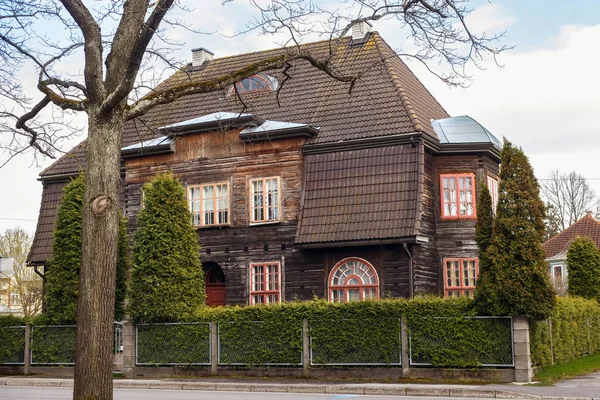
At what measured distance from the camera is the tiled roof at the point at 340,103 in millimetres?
27344

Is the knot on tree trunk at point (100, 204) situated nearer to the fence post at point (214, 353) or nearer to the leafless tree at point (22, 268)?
the fence post at point (214, 353)

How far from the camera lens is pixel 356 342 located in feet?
67.8

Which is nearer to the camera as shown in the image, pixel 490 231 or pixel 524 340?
pixel 524 340

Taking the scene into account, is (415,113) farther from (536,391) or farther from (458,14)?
(458,14)

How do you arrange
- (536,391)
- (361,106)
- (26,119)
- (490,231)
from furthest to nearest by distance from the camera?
(361,106) < (490,231) < (536,391) < (26,119)

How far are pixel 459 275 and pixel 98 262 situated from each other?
60.8ft

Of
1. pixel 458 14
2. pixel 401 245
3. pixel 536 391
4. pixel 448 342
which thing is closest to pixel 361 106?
pixel 401 245

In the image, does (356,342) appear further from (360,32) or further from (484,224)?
(360,32)

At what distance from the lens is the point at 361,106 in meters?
28.4

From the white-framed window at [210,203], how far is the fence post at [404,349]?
10483mm

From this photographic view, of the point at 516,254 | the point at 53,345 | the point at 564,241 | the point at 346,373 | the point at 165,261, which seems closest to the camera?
the point at 516,254

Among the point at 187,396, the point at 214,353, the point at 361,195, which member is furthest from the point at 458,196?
the point at 187,396

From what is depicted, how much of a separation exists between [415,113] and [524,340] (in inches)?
421

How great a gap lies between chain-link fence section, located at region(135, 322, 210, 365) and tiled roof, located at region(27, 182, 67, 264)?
385 inches
